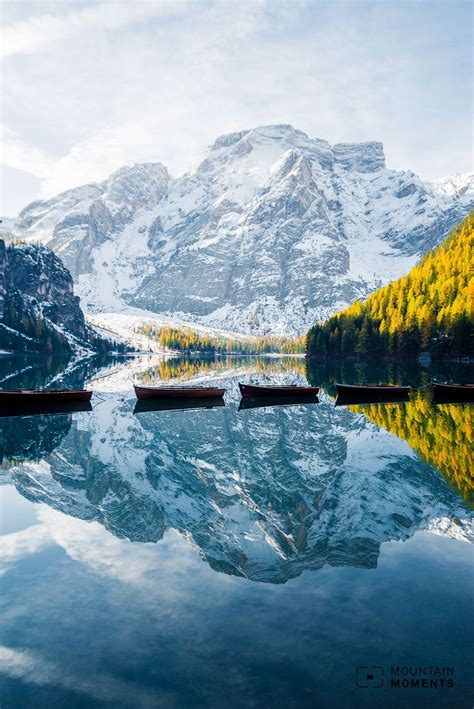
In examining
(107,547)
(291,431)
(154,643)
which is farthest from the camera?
(291,431)

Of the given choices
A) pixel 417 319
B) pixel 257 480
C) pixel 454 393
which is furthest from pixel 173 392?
pixel 417 319

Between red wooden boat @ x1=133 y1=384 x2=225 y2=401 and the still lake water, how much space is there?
81.1ft

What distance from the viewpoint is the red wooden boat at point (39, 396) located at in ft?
166

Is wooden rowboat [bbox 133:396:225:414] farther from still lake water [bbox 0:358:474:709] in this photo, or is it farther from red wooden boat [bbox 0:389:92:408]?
still lake water [bbox 0:358:474:709]

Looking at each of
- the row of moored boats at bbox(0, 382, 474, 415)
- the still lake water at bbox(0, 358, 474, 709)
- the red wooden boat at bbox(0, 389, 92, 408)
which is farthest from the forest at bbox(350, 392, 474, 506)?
the red wooden boat at bbox(0, 389, 92, 408)

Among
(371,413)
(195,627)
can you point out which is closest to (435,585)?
(195,627)

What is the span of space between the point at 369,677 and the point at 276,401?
5102 cm

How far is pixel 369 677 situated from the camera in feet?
33.2

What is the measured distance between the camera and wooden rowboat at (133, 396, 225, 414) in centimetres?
5397

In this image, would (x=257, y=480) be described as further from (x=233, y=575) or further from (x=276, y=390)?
(x=276, y=390)

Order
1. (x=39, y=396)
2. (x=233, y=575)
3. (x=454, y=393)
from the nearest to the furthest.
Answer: (x=233, y=575) < (x=39, y=396) < (x=454, y=393)

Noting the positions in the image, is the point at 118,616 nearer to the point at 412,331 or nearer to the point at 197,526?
the point at 197,526

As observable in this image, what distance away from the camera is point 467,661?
34.7 ft

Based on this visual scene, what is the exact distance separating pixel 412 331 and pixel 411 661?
129831 millimetres
